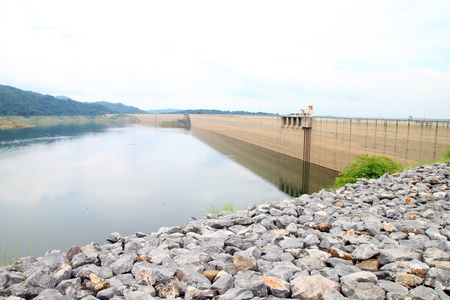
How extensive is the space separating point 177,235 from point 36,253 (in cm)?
776

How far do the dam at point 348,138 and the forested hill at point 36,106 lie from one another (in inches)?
3449

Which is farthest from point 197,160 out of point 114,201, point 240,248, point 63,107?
point 63,107

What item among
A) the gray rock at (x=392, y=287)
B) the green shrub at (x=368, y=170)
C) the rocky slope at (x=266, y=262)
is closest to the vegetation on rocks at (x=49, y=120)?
the green shrub at (x=368, y=170)

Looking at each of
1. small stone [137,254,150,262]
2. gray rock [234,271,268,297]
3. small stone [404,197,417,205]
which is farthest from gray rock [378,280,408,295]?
small stone [404,197,417,205]

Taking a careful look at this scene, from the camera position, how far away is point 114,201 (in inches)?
637

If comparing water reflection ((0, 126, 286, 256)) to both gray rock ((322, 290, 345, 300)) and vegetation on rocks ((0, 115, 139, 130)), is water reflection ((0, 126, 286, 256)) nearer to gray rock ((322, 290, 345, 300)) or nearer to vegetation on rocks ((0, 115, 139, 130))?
gray rock ((322, 290, 345, 300))

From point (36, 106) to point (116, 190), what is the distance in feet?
373

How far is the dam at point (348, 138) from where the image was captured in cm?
1805

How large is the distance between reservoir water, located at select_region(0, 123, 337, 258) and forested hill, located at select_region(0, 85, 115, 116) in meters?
78.3

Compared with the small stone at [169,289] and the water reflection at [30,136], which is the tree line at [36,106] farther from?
the small stone at [169,289]

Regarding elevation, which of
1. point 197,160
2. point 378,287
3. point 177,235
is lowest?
point 197,160

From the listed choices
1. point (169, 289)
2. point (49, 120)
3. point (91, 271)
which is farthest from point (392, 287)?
point (49, 120)

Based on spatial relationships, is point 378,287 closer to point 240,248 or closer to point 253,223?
point 240,248

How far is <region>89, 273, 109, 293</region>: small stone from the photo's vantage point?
125 inches
